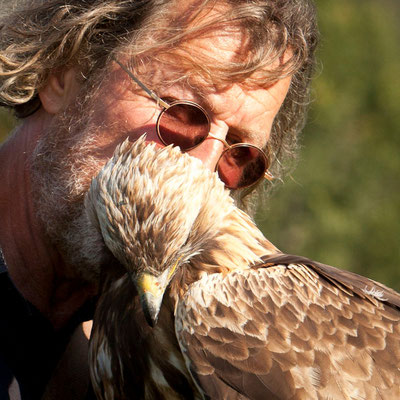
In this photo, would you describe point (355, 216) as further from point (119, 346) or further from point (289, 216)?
A: point (119, 346)

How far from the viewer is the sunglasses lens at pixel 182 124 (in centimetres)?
421

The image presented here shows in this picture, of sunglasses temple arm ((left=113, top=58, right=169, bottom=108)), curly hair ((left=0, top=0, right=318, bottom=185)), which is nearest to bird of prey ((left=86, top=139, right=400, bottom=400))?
sunglasses temple arm ((left=113, top=58, right=169, bottom=108))

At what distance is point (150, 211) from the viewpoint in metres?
3.42

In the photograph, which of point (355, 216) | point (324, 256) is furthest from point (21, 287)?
point (355, 216)

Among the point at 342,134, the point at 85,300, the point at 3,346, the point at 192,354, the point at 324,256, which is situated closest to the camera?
the point at 192,354

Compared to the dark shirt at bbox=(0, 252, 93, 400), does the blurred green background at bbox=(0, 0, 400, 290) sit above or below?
below

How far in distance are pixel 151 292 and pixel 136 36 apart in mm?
1799

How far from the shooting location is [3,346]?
3.94 m

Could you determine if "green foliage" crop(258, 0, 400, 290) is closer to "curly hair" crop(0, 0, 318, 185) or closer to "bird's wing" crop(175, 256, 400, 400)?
"curly hair" crop(0, 0, 318, 185)

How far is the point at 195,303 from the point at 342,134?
1407 cm

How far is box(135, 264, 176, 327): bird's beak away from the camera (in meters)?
3.32

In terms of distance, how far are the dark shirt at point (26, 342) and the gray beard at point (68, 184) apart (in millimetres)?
422

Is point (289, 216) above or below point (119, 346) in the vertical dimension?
below

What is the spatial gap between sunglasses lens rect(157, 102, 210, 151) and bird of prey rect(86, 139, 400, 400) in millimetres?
556
